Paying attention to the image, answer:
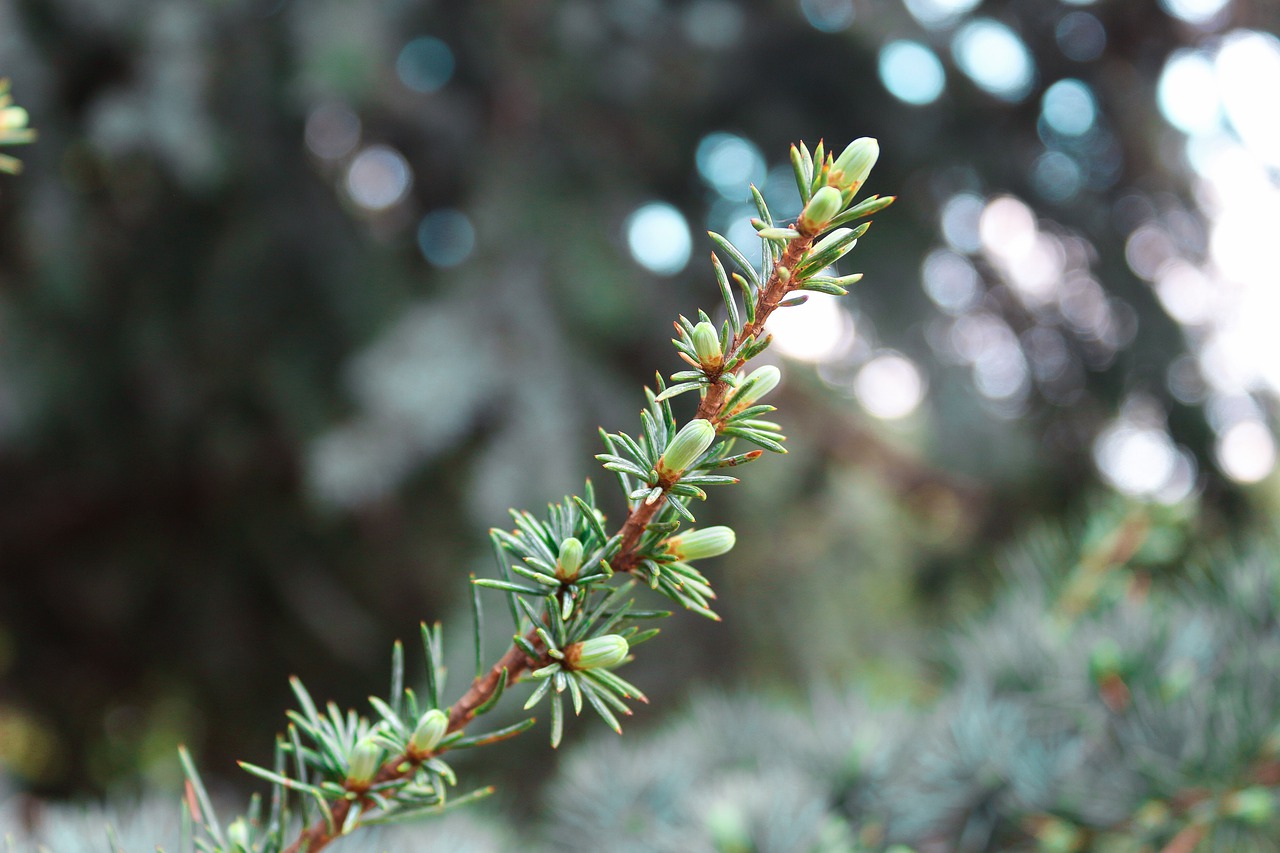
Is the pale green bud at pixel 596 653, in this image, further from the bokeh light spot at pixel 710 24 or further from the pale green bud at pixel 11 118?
the bokeh light spot at pixel 710 24

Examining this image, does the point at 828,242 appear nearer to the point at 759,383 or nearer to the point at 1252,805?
the point at 759,383

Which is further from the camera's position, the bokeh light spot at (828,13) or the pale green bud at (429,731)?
the bokeh light spot at (828,13)

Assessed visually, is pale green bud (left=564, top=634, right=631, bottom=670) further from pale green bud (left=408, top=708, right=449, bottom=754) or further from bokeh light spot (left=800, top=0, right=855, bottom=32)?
bokeh light spot (left=800, top=0, right=855, bottom=32)

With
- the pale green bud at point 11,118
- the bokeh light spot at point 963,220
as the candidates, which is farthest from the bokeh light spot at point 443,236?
the pale green bud at point 11,118

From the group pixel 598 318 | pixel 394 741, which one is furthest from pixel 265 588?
pixel 394 741

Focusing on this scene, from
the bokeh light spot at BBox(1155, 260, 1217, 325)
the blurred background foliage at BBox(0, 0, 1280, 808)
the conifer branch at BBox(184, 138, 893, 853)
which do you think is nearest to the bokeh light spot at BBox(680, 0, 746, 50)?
the blurred background foliage at BBox(0, 0, 1280, 808)

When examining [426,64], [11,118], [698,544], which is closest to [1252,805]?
[698,544]
